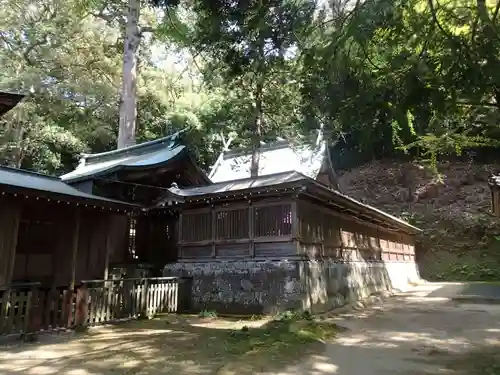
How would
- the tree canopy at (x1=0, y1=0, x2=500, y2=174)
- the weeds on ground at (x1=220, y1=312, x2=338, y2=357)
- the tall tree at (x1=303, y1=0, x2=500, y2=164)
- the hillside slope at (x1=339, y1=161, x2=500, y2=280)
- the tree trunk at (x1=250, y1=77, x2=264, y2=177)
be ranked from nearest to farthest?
1. the tall tree at (x1=303, y1=0, x2=500, y2=164)
2. the tree canopy at (x1=0, y1=0, x2=500, y2=174)
3. the weeds on ground at (x1=220, y1=312, x2=338, y2=357)
4. the tree trunk at (x1=250, y1=77, x2=264, y2=177)
5. the hillside slope at (x1=339, y1=161, x2=500, y2=280)

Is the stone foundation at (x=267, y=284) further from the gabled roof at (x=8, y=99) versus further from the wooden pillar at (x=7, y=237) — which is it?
the gabled roof at (x=8, y=99)

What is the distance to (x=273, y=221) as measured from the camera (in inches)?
478

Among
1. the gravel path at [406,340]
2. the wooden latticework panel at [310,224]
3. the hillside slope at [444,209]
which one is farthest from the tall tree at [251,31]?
the hillside slope at [444,209]

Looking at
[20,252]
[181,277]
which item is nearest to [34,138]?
[20,252]

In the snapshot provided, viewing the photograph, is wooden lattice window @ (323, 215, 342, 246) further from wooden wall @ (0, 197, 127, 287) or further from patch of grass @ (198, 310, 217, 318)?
wooden wall @ (0, 197, 127, 287)

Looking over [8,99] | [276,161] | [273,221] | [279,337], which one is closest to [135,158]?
[273,221]

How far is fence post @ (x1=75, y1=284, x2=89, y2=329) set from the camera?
368 inches

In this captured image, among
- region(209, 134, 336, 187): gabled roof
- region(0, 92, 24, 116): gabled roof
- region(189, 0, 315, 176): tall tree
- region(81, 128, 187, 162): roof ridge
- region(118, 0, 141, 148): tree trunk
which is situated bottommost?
region(0, 92, 24, 116): gabled roof

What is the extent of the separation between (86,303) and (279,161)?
15.9 meters

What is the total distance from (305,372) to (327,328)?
3646 mm

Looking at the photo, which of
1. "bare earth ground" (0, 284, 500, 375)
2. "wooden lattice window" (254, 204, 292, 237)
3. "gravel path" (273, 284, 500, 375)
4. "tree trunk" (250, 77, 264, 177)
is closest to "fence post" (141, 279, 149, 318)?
"bare earth ground" (0, 284, 500, 375)

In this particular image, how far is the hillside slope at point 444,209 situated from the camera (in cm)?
2659

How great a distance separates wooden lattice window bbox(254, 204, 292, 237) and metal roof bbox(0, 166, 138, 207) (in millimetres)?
3885

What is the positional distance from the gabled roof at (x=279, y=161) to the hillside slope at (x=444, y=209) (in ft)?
24.3
